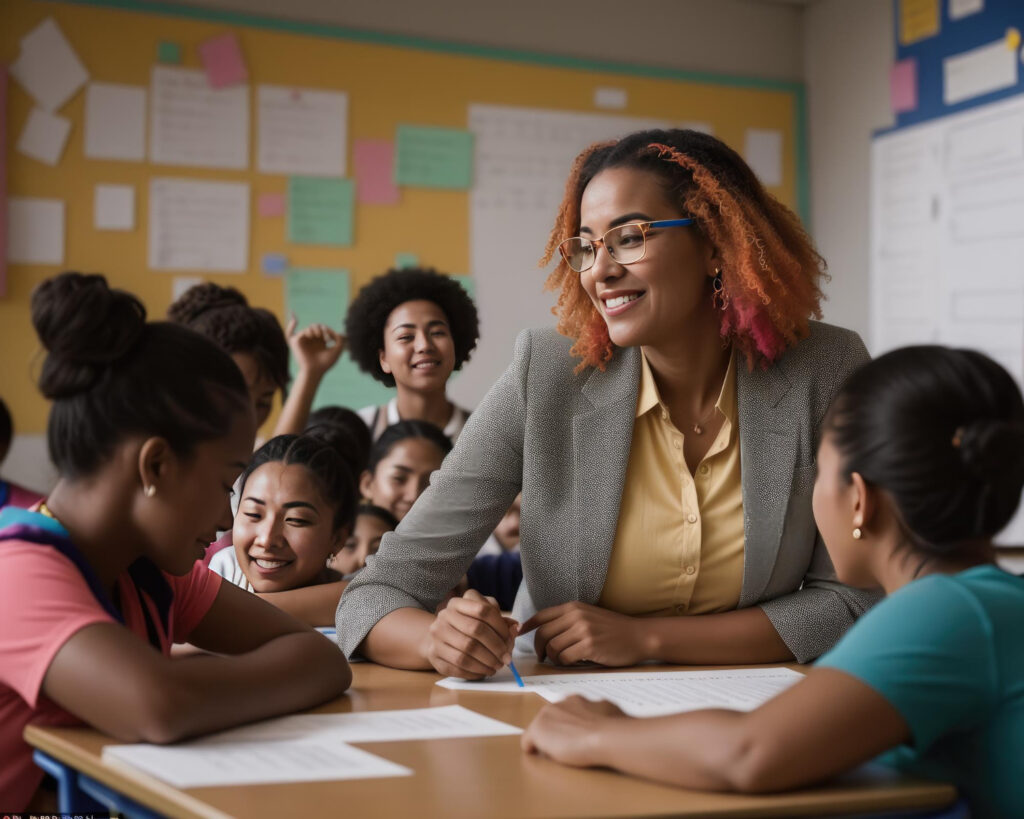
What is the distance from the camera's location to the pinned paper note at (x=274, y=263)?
4227mm

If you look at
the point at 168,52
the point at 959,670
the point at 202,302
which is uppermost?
the point at 168,52

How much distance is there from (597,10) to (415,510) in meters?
3.52

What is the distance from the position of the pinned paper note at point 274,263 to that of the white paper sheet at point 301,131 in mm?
304

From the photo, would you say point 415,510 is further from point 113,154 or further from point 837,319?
point 837,319

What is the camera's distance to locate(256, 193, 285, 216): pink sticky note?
4.22 m

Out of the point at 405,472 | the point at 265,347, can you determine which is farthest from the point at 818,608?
the point at 265,347

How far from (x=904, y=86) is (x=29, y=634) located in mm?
4110

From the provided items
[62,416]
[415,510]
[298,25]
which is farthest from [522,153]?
[62,416]

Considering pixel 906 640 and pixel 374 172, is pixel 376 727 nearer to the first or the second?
pixel 906 640

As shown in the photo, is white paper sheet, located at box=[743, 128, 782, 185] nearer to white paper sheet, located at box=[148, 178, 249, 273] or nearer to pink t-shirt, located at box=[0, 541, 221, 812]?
white paper sheet, located at box=[148, 178, 249, 273]

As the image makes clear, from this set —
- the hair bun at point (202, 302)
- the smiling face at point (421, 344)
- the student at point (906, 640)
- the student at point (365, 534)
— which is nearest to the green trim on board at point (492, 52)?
the hair bun at point (202, 302)

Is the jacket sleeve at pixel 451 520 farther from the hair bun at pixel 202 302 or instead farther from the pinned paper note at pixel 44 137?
the pinned paper note at pixel 44 137

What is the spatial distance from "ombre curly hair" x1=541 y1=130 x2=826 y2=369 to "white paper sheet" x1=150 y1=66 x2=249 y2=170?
8.70ft

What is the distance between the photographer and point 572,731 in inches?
41.8
